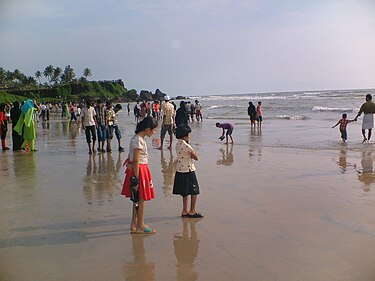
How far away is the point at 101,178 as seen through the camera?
8.09 meters

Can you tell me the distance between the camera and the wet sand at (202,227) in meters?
3.80

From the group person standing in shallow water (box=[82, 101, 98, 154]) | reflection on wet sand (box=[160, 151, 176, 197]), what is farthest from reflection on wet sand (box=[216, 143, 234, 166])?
person standing in shallow water (box=[82, 101, 98, 154])

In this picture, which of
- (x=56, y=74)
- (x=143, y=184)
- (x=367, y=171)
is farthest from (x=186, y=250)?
(x=56, y=74)

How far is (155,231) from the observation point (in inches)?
192

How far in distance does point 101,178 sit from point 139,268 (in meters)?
4.48

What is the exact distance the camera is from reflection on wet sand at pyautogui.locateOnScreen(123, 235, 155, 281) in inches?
144

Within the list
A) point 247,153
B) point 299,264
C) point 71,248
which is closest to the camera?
point 299,264

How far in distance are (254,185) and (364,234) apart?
278cm

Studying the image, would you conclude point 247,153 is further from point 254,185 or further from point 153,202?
point 153,202

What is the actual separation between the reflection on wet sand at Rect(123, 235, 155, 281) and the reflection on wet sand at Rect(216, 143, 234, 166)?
574 centimetres

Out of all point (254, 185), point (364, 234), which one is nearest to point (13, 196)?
point (254, 185)

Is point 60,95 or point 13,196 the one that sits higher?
point 60,95

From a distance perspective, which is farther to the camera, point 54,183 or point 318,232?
point 54,183

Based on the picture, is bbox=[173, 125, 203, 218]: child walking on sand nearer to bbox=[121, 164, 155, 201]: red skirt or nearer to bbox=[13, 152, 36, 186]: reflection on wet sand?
bbox=[121, 164, 155, 201]: red skirt
